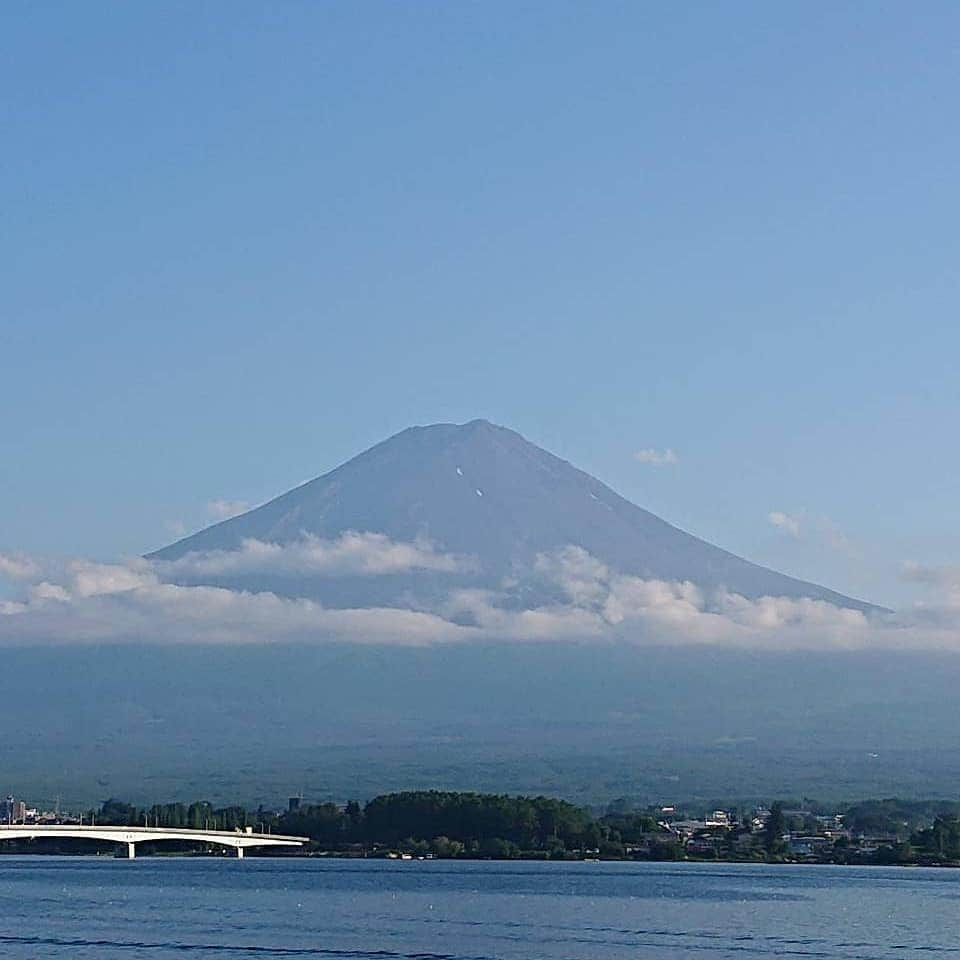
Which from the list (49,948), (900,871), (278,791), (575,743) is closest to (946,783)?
(575,743)

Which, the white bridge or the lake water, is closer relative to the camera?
the lake water

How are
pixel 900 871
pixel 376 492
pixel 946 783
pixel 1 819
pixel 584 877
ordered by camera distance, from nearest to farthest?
pixel 584 877, pixel 900 871, pixel 1 819, pixel 946 783, pixel 376 492

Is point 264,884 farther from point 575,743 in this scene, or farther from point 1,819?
point 575,743

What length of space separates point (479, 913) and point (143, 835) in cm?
3733

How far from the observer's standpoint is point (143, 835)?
91500 mm

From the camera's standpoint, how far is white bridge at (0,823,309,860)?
266 feet

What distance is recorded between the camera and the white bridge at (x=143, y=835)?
80938mm

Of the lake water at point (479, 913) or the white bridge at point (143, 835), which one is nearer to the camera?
the lake water at point (479, 913)

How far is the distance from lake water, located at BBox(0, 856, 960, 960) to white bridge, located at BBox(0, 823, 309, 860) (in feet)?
5.93

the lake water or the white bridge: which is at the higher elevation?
the white bridge

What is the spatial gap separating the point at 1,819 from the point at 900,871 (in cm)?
5452

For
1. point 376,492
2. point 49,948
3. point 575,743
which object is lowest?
point 49,948

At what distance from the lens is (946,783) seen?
140 meters

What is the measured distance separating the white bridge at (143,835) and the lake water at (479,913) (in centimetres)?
181
